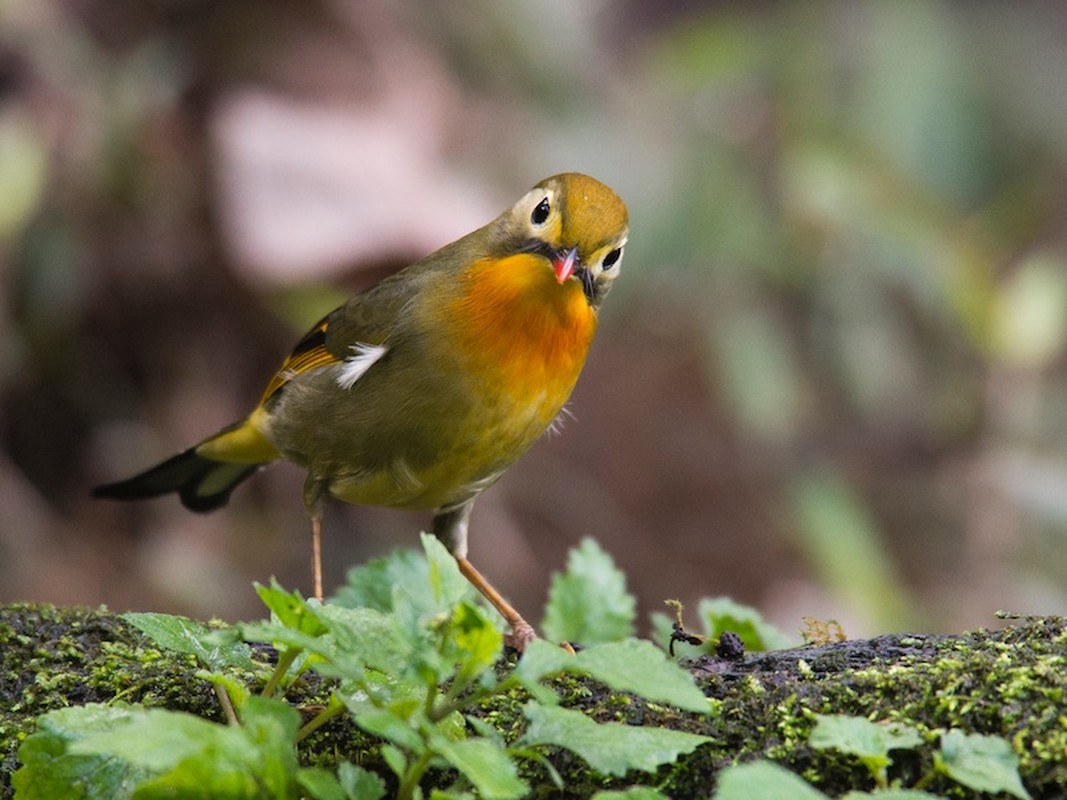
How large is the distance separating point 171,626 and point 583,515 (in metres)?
5.61

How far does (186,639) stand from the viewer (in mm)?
2336

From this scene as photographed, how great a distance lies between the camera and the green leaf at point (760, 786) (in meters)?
1.75

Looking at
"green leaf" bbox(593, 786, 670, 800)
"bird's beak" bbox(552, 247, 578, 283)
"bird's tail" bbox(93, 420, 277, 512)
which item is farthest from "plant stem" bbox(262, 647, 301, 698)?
"bird's tail" bbox(93, 420, 277, 512)

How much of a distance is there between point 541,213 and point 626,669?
6.96ft

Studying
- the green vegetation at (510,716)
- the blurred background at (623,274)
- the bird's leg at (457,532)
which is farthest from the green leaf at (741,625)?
the blurred background at (623,274)

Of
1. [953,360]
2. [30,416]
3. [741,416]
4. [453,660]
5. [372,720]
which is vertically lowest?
[372,720]

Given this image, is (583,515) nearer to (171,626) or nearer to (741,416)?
(741,416)

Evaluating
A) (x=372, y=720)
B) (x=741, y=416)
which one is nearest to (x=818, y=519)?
(x=741, y=416)

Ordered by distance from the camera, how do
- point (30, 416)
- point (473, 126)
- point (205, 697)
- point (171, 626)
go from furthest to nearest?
point (473, 126) → point (30, 416) → point (205, 697) → point (171, 626)

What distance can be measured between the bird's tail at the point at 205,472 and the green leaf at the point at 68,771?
2514 millimetres

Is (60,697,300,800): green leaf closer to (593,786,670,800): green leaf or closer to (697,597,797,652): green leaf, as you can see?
(593,786,670,800): green leaf

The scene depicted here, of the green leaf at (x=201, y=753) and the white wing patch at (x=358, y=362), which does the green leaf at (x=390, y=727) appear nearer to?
the green leaf at (x=201, y=753)

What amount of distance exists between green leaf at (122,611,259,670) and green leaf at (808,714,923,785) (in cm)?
95

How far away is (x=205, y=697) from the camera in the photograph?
2576 millimetres
